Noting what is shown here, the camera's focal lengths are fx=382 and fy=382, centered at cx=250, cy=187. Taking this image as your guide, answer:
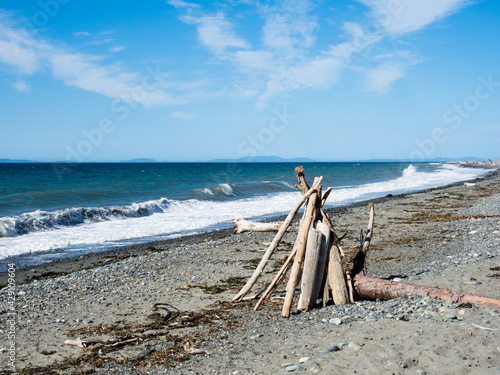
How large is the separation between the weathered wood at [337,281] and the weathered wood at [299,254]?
23.0 inches

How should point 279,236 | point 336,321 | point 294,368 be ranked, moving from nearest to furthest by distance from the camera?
point 294,368 → point 336,321 → point 279,236

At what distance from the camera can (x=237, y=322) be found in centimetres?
663

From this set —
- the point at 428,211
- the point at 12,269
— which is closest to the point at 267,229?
the point at 12,269

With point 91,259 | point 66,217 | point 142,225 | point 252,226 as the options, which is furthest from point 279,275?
point 66,217

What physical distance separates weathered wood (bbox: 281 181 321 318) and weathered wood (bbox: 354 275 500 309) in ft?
3.75

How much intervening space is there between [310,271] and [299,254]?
359mm

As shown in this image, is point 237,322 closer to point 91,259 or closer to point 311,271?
point 311,271

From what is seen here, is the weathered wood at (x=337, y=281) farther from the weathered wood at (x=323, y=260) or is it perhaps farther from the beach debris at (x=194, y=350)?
the beach debris at (x=194, y=350)

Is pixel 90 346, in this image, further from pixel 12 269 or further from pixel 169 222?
pixel 169 222

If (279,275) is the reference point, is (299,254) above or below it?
above

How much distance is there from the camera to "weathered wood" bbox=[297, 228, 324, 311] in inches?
266

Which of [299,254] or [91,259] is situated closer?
[299,254]

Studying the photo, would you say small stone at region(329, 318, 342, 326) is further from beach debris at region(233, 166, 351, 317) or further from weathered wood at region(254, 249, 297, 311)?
weathered wood at region(254, 249, 297, 311)

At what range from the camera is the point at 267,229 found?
10.3 meters
